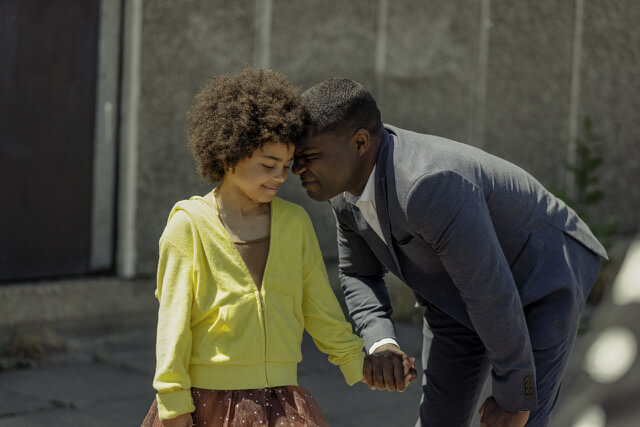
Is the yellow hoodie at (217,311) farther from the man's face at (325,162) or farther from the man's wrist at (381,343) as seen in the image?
the man's wrist at (381,343)

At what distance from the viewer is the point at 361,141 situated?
270cm

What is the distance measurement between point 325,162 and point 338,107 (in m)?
0.17

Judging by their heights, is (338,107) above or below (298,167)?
above

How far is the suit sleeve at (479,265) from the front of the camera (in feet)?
8.23

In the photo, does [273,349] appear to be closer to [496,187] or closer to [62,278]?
[496,187]

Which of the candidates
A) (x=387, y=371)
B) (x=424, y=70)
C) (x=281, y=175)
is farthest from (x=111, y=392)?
(x=424, y=70)

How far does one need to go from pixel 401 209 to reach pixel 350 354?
19.8 inches

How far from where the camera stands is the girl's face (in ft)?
8.44

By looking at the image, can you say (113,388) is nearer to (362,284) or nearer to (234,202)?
(362,284)

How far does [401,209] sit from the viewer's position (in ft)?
8.66

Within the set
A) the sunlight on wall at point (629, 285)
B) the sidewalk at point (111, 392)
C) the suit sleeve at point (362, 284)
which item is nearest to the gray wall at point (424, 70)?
the sidewalk at point (111, 392)

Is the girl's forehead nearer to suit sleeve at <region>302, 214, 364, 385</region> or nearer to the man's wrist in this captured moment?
suit sleeve at <region>302, 214, 364, 385</region>

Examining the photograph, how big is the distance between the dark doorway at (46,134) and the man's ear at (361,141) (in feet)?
12.0

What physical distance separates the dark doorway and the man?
329 centimetres
